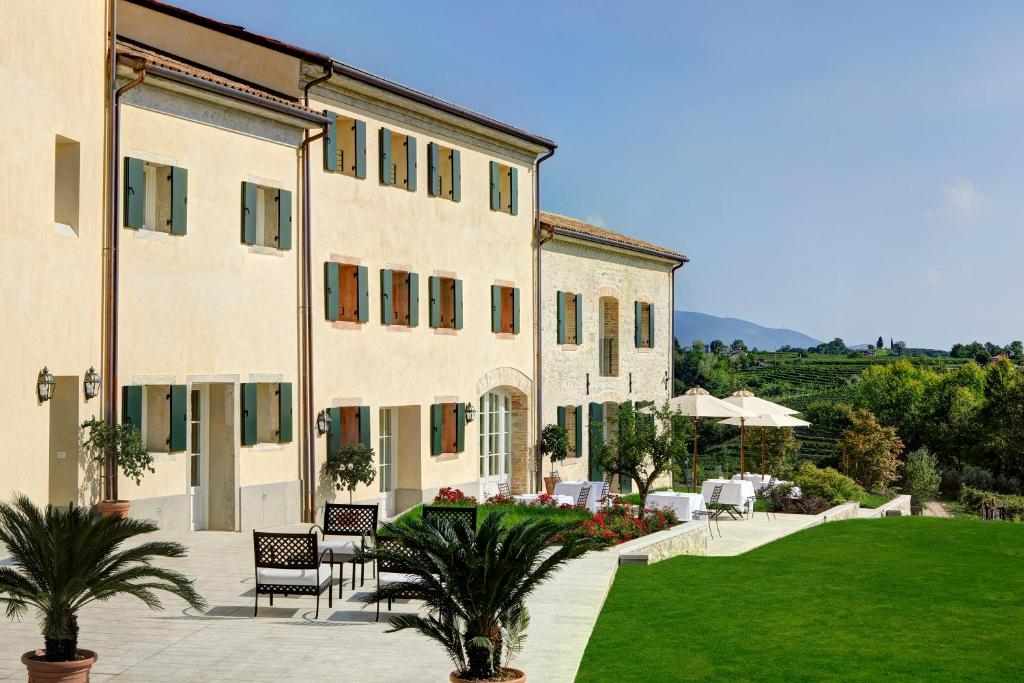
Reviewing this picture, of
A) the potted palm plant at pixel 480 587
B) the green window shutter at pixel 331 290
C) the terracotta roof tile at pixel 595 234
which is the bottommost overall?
the potted palm plant at pixel 480 587

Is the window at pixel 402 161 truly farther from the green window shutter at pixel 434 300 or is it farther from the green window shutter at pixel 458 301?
the green window shutter at pixel 458 301

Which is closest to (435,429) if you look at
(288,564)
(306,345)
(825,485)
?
(306,345)

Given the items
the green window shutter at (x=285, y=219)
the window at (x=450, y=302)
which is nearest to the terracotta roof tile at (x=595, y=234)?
the window at (x=450, y=302)

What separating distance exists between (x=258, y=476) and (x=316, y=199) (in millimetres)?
4873

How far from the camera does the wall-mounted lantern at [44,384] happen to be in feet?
44.2

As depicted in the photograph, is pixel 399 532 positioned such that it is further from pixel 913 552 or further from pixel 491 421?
pixel 491 421

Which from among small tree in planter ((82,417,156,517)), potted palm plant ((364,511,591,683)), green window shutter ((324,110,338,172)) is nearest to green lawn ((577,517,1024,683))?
potted palm plant ((364,511,591,683))

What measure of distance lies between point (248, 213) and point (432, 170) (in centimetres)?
564

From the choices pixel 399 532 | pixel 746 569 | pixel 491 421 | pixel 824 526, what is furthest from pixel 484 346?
pixel 399 532

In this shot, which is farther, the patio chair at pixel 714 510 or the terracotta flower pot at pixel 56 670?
the patio chair at pixel 714 510

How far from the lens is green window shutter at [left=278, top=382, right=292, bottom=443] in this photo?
713 inches

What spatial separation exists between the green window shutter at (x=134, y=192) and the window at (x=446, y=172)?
7.69 m

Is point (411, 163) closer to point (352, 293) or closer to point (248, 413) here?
point (352, 293)

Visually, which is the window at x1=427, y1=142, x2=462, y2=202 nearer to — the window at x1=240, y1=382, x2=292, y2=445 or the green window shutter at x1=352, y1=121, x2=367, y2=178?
the green window shutter at x1=352, y1=121, x2=367, y2=178
